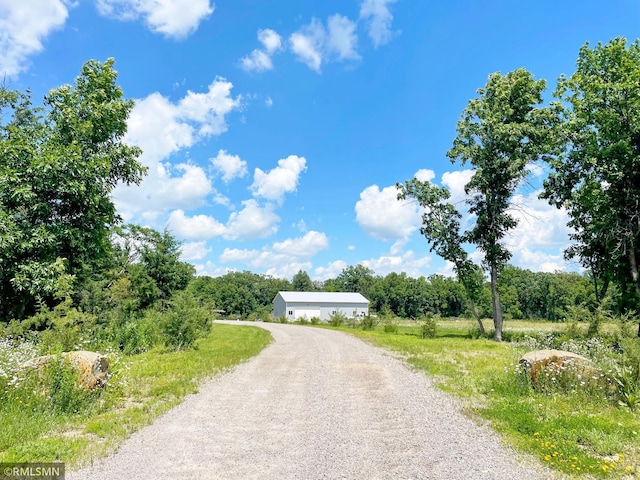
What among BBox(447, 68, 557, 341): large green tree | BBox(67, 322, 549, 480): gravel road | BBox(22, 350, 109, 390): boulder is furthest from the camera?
BBox(447, 68, 557, 341): large green tree

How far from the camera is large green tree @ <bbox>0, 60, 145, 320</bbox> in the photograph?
457 inches

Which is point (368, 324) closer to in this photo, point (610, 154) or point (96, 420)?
point (610, 154)

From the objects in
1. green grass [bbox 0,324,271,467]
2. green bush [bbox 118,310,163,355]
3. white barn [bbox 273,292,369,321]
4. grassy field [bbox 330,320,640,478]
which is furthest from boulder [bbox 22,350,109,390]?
white barn [bbox 273,292,369,321]

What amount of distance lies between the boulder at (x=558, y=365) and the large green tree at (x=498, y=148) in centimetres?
1728

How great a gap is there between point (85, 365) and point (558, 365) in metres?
9.38

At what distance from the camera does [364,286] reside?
111312 mm

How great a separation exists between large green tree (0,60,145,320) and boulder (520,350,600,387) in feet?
39.4

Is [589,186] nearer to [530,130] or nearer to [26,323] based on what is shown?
[530,130]

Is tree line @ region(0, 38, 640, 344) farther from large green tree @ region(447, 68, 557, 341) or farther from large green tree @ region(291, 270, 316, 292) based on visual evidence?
large green tree @ region(291, 270, 316, 292)

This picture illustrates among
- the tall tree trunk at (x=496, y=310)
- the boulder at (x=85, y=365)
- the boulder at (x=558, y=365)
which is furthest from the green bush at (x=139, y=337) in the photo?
the tall tree trunk at (x=496, y=310)

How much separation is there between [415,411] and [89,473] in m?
5.14

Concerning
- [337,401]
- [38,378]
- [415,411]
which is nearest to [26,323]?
[38,378]

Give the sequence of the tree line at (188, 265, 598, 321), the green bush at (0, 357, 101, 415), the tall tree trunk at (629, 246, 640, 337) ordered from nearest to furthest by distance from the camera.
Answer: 1. the green bush at (0, 357, 101, 415)
2. the tall tree trunk at (629, 246, 640, 337)
3. the tree line at (188, 265, 598, 321)

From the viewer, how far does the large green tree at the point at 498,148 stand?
23.8 meters
